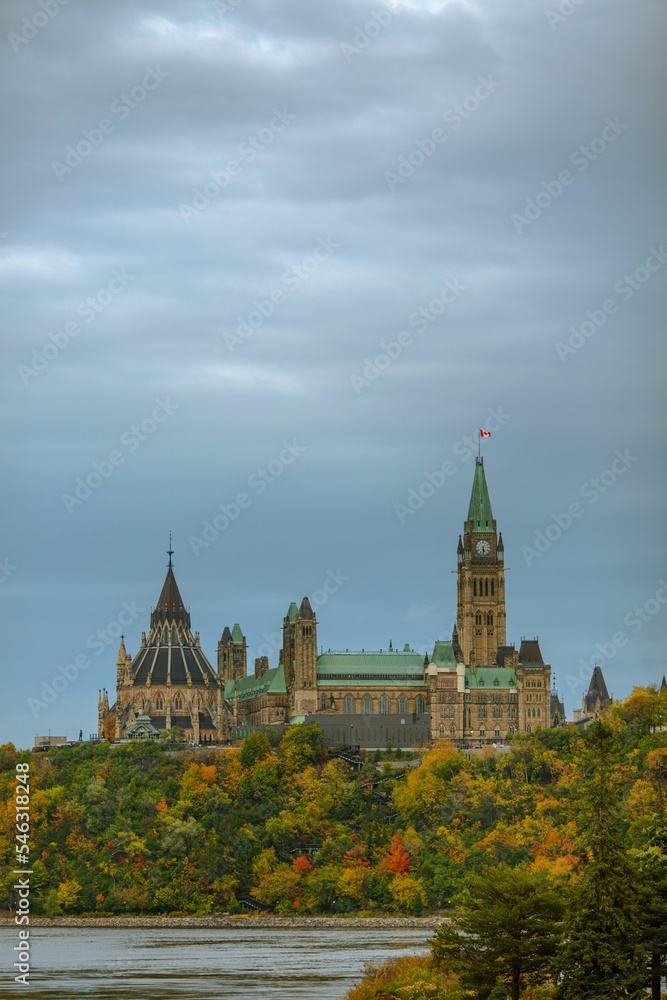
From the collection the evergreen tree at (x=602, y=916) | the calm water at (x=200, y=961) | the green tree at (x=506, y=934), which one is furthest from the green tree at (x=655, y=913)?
the calm water at (x=200, y=961)

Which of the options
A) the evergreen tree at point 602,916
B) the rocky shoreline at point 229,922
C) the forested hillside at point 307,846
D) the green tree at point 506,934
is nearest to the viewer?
the evergreen tree at point 602,916

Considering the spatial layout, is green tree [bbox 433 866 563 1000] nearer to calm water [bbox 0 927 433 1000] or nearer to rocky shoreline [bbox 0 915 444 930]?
calm water [bbox 0 927 433 1000]

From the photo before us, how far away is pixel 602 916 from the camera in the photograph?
72562 millimetres

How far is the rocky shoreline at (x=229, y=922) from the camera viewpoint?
565 ft

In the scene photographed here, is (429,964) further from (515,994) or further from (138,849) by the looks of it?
(138,849)

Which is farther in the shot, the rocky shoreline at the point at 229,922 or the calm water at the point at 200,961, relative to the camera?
the rocky shoreline at the point at 229,922

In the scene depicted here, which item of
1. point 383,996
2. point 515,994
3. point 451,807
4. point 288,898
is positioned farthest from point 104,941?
point 515,994

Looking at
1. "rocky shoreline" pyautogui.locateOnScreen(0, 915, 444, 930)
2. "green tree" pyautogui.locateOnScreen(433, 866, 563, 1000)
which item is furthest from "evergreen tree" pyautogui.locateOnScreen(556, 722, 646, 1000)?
"rocky shoreline" pyautogui.locateOnScreen(0, 915, 444, 930)

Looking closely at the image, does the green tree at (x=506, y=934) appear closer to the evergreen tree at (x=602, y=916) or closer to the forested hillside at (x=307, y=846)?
the evergreen tree at (x=602, y=916)

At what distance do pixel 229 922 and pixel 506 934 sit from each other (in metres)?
103

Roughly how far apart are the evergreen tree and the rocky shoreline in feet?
323

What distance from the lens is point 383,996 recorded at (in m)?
91.0

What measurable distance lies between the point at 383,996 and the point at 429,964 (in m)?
2.58

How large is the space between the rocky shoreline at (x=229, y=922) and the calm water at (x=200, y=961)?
3546 mm
